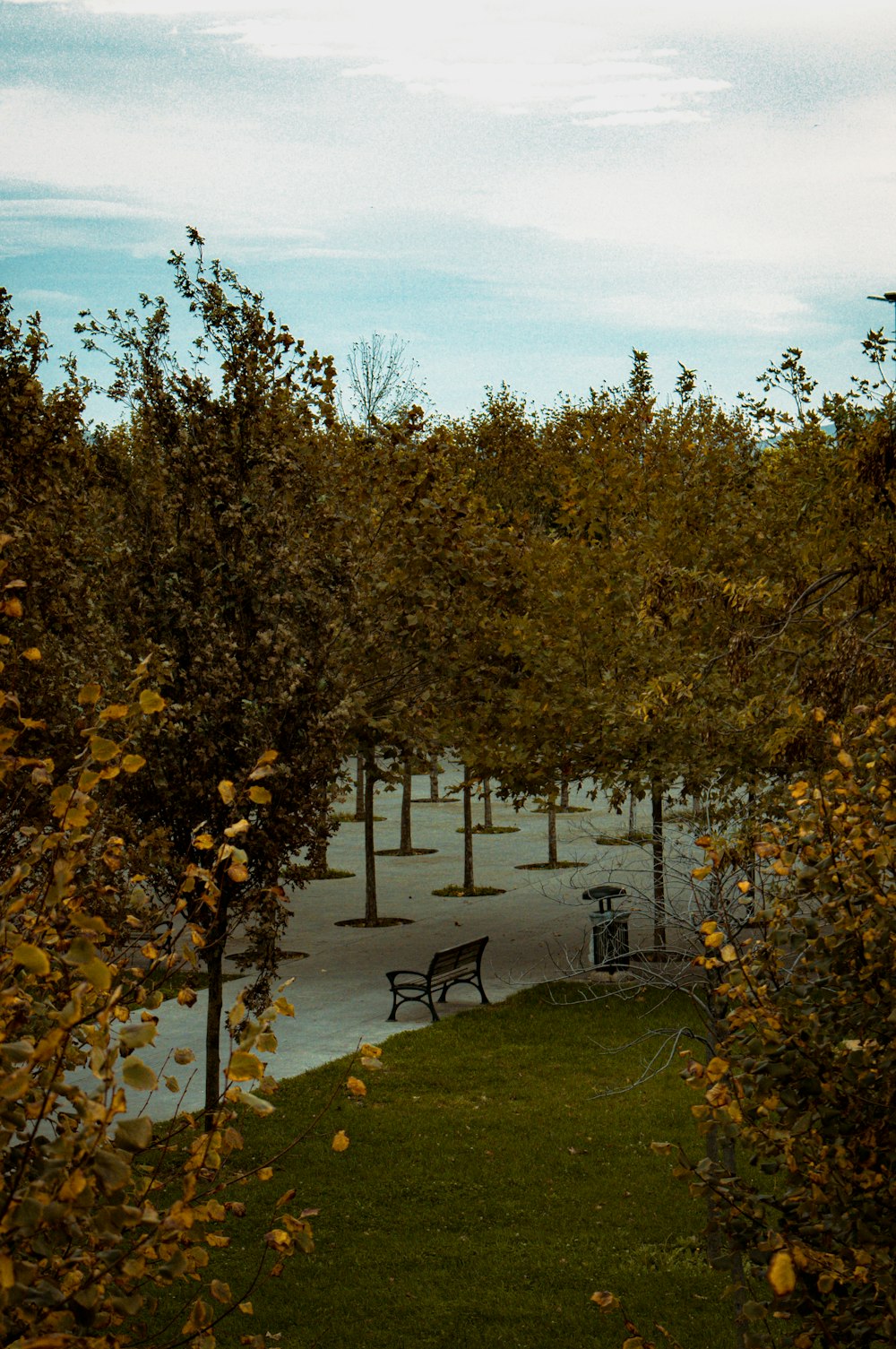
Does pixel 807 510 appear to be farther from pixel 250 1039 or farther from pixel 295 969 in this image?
pixel 295 969

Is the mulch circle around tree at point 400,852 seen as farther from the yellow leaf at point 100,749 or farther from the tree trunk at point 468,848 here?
the yellow leaf at point 100,749

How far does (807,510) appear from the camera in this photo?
970cm

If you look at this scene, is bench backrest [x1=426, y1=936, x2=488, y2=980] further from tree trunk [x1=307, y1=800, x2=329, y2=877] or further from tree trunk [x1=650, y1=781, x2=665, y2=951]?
tree trunk [x1=307, y1=800, x2=329, y2=877]

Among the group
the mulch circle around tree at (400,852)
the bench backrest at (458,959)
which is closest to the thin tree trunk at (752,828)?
the bench backrest at (458,959)

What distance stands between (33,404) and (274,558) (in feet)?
6.42

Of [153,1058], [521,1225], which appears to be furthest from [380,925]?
[521,1225]

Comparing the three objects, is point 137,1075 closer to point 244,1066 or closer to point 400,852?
point 244,1066

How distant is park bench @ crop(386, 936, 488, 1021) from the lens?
1402 centimetres

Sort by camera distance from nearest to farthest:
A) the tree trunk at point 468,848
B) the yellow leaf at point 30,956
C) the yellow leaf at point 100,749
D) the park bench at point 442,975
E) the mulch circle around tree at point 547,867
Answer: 1. the yellow leaf at point 30,956
2. the yellow leaf at point 100,749
3. the park bench at point 442,975
4. the tree trunk at point 468,848
5. the mulch circle around tree at point 547,867

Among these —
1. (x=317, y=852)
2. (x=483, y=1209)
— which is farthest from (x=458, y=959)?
(x=317, y=852)

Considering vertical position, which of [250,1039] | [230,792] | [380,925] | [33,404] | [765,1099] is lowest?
[380,925]

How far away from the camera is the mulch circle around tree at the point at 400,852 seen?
26.7 meters

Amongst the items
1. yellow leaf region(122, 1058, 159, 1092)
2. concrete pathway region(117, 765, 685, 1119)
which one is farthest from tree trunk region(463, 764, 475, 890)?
yellow leaf region(122, 1058, 159, 1092)

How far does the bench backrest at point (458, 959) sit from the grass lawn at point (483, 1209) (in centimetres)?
122
